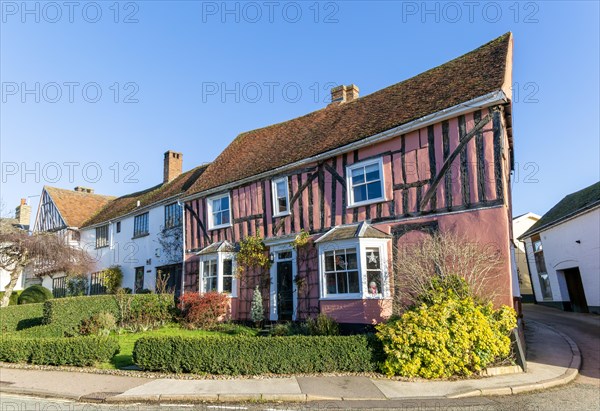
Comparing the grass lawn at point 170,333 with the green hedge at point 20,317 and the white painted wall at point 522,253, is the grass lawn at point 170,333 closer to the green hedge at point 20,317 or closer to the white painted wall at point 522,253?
the green hedge at point 20,317

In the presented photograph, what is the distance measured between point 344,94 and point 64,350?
1382cm

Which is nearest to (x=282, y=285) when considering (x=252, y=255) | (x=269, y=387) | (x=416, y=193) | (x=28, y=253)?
(x=252, y=255)

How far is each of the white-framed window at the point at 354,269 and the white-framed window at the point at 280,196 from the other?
256 centimetres

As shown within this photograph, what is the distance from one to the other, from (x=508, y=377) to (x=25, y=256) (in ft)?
70.2

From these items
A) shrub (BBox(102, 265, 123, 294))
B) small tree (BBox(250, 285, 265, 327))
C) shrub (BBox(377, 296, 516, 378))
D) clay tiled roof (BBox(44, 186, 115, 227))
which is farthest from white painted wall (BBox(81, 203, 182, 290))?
shrub (BBox(377, 296, 516, 378))

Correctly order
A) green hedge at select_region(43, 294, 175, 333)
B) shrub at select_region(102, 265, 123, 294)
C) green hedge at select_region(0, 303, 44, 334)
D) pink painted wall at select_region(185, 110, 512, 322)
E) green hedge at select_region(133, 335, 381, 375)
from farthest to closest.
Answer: shrub at select_region(102, 265, 123, 294), green hedge at select_region(0, 303, 44, 334), green hedge at select_region(43, 294, 175, 333), pink painted wall at select_region(185, 110, 512, 322), green hedge at select_region(133, 335, 381, 375)

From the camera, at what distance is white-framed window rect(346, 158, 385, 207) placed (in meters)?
12.7

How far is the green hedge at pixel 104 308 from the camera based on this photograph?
44.8 ft

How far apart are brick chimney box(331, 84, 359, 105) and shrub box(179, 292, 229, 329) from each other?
9.51 metres

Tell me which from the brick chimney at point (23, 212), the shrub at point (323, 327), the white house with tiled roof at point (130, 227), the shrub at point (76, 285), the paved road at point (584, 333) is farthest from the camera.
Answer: the brick chimney at point (23, 212)

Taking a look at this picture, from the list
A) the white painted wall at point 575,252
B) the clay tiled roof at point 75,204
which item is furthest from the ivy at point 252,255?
the clay tiled roof at point 75,204

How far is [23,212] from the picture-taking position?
135 feet

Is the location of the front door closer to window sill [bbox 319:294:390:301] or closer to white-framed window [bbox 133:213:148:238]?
window sill [bbox 319:294:390:301]

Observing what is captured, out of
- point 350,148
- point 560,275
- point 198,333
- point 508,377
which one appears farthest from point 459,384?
point 560,275
